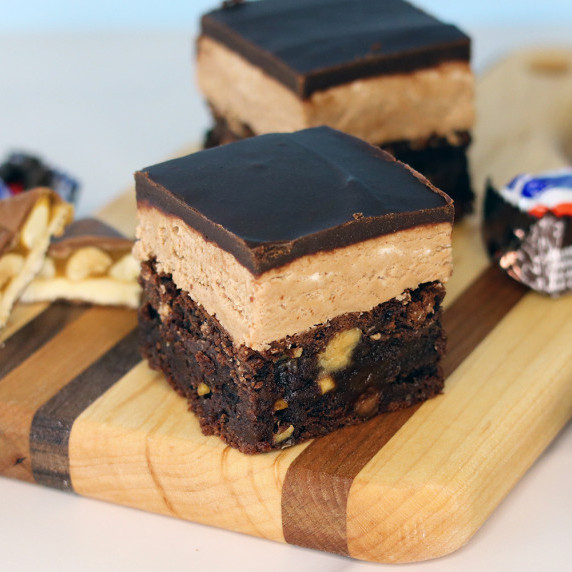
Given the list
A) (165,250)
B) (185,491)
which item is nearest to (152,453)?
(185,491)

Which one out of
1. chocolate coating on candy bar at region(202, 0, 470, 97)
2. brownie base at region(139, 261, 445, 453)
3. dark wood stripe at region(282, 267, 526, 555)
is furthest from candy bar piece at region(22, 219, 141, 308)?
dark wood stripe at region(282, 267, 526, 555)

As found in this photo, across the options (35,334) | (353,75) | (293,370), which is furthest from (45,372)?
(353,75)

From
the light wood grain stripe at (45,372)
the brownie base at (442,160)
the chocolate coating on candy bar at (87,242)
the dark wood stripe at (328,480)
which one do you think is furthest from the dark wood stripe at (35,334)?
the dark wood stripe at (328,480)

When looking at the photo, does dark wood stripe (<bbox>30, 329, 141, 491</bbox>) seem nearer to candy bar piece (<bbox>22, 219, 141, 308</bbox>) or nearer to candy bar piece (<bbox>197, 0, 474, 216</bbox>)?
candy bar piece (<bbox>22, 219, 141, 308</bbox>)

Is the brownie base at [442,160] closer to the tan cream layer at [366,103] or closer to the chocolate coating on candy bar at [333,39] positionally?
the tan cream layer at [366,103]

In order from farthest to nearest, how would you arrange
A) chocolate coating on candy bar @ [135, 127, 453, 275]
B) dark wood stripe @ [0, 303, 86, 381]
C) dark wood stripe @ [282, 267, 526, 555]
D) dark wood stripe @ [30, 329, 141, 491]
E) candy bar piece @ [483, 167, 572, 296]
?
candy bar piece @ [483, 167, 572, 296] → dark wood stripe @ [0, 303, 86, 381] → dark wood stripe @ [30, 329, 141, 491] → dark wood stripe @ [282, 267, 526, 555] → chocolate coating on candy bar @ [135, 127, 453, 275]

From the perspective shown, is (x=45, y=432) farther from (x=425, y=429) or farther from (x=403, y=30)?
(x=403, y=30)
